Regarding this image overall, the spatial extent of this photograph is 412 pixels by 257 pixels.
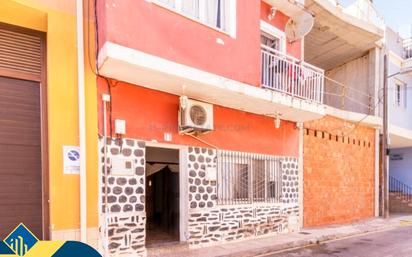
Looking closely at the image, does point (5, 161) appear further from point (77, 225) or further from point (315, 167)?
point (315, 167)

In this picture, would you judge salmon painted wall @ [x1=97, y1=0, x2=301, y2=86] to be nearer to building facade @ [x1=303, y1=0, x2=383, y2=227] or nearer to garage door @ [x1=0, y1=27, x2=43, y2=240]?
garage door @ [x1=0, y1=27, x2=43, y2=240]

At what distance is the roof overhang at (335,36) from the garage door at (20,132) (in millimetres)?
8609

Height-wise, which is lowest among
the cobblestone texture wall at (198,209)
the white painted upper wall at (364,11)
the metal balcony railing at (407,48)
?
the cobblestone texture wall at (198,209)

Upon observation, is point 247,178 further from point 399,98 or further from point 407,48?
point 407,48

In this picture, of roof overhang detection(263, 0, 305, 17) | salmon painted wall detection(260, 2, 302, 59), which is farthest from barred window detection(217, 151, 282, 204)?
roof overhang detection(263, 0, 305, 17)

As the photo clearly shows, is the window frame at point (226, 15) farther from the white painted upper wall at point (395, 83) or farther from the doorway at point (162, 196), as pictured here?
the white painted upper wall at point (395, 83)

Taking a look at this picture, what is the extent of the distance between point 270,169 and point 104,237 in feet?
17.6

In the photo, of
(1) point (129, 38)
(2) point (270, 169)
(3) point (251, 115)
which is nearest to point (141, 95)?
(1) point (129, 38)

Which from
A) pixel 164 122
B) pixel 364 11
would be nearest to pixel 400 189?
pixel 364 11

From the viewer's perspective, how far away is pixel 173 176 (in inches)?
348

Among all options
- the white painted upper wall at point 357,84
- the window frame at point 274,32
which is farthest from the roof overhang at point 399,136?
the window frame at point 274,32

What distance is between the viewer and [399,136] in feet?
53.4

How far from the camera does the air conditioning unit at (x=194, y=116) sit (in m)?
6.96

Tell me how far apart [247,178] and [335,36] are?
7.75 meters
